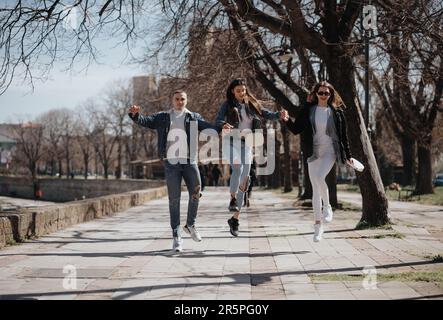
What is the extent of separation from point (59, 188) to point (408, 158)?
160 ft

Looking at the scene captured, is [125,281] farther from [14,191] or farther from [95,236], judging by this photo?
[14,191]

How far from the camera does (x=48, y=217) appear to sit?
9.39 meters

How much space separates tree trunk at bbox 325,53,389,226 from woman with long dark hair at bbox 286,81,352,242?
3.47 m

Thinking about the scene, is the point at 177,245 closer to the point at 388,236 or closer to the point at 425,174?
the point at 388,236

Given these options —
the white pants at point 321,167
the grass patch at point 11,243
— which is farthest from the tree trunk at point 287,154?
the grass patch at point 11,243

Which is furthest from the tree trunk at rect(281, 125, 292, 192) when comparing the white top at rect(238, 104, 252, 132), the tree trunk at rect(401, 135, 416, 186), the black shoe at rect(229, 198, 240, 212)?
the white top at rect(238, 104, 252, 132)

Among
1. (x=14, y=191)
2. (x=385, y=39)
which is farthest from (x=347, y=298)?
(x=14, y=191)

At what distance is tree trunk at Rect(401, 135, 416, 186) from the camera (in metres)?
31.4

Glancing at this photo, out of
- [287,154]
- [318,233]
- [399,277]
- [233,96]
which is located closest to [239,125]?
[233,96]

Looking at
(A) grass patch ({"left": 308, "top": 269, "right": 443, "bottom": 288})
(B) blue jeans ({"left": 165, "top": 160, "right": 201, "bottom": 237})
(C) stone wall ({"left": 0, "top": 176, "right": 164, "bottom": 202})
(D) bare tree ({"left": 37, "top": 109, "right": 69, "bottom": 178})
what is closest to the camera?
(A) grass patch ({"left": 308, "top": 269, "right": 443, "bottom": 288})

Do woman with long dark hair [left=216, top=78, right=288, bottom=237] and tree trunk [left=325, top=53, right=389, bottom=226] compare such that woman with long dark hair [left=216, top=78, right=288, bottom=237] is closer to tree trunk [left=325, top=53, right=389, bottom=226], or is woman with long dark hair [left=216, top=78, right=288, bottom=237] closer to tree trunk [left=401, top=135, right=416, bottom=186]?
tree trunk [left=325, top=53, right=389, bottom=226]

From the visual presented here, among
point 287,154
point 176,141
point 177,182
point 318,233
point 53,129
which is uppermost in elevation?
point 53,129

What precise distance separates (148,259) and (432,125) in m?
22.0
